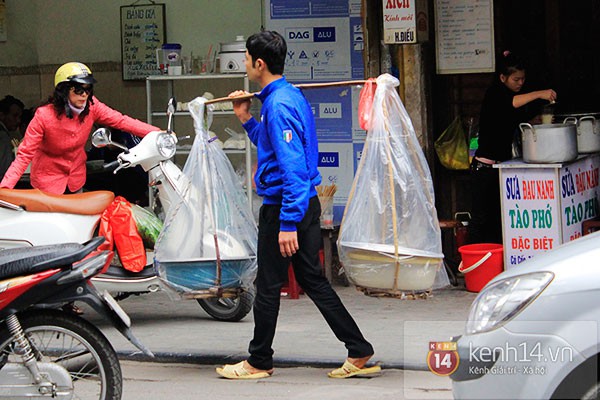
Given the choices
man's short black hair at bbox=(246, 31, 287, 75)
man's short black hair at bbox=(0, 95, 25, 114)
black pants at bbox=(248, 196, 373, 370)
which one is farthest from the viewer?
man's short black hair at bbox=(0, 95, 25, 114)

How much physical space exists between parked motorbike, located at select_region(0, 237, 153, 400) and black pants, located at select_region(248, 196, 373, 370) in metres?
1.22

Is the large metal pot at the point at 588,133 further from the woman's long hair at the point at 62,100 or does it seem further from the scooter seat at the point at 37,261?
the scooter seat at the point at 37,261

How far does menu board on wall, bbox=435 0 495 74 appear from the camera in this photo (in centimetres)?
927

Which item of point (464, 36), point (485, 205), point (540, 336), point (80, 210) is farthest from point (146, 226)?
point (540, 336)

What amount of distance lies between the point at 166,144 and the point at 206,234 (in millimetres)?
1009

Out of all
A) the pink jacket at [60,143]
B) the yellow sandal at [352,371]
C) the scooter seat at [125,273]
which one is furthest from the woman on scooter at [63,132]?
the yellow sandal at [352,371]

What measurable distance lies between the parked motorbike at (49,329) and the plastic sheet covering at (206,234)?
4.87ft

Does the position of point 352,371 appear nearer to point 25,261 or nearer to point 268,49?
point 268,49

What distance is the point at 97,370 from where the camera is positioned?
219 inches

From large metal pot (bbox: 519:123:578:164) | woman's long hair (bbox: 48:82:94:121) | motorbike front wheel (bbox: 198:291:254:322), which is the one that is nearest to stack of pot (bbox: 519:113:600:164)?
large metal pot (bbox: 519:123:578:164)

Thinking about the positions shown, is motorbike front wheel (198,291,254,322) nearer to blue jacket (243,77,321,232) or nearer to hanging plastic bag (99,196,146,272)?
hanging plastic bag (99,196,146,272)

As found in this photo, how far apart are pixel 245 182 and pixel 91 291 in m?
4.46

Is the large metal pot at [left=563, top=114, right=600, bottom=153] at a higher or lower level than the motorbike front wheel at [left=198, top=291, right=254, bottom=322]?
higher

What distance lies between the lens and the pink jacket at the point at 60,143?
7.94m
